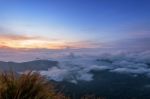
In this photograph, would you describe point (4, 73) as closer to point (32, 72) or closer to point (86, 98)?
point (32, 72)

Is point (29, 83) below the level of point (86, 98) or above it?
above

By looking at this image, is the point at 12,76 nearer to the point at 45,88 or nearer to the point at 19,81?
the point at 19,81

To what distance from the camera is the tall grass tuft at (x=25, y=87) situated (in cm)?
768

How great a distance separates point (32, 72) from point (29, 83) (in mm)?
494

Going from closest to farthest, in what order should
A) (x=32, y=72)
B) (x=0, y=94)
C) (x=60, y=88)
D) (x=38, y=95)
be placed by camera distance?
(x=0, y=94), (x=38, y=95), (x=32, y=72), (x=60, y=88)

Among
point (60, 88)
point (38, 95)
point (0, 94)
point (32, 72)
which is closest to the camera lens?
point (0, 94)

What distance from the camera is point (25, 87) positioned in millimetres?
8008

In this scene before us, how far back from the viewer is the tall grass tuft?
7680 millimetres

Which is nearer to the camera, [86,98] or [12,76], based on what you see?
[12,76]

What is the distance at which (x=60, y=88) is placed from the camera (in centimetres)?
970

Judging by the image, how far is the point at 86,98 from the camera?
1002cm

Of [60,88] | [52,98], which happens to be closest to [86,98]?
[60,88]

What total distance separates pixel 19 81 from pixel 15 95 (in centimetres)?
53

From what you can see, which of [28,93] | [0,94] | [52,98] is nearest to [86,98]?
[52,98]
